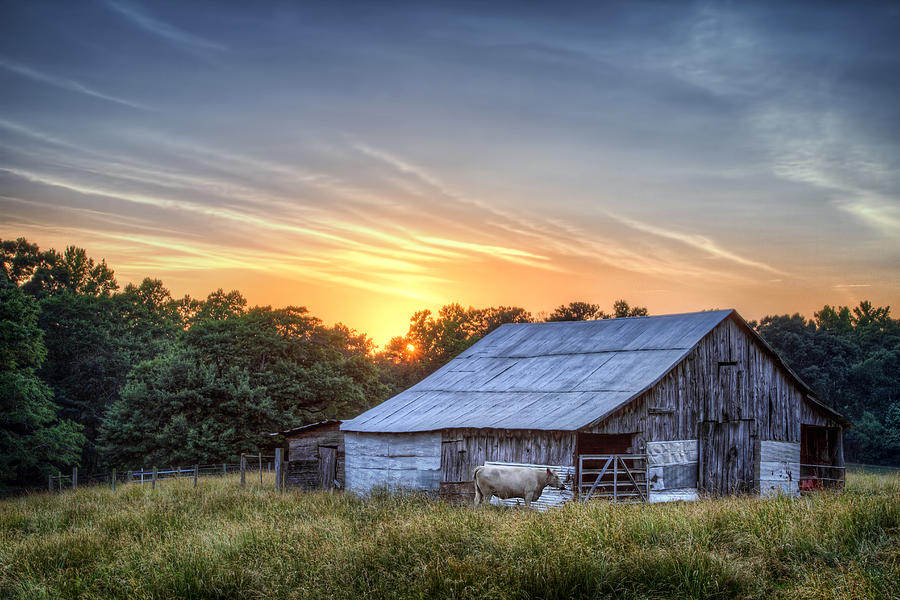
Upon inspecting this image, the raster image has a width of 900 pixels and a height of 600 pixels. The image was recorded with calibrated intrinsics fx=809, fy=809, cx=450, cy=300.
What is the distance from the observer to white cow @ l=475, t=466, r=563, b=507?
63.6 ft

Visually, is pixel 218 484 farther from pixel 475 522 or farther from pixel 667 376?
pixel 475 522

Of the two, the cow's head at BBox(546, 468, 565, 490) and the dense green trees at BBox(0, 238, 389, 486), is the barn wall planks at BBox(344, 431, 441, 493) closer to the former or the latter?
the cow's head at BBox(546, 468, 565, 490)

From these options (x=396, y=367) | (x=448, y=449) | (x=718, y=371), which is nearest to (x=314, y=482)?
(x=448, y=449)

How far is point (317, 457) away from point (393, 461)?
196 inches

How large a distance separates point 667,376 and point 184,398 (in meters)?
27.6

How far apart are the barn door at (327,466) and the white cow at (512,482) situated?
9.14 metres

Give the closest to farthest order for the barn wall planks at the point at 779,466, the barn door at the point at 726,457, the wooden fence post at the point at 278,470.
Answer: the barn door at the point at 726,457 → the barn wall planks at the point at 779,466 → the wooden fence post at the point at 278,470

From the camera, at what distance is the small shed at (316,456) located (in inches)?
1091

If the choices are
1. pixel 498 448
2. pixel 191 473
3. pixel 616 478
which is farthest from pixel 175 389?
pixel 616 478

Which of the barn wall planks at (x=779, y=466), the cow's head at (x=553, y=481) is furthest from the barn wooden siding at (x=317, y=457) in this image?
the barn wall planks at (x=779, y=466)

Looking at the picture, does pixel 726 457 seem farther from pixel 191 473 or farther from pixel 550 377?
pixel 191 473

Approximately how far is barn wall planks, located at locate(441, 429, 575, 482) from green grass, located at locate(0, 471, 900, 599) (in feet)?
20.9

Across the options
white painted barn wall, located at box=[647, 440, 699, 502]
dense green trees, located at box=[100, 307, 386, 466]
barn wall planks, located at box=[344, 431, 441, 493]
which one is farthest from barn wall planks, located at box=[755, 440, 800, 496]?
dense green trees, located at box=[100, 307, 386, 466]

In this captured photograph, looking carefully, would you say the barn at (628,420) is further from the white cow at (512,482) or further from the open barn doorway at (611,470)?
the white cow at (512,482)
